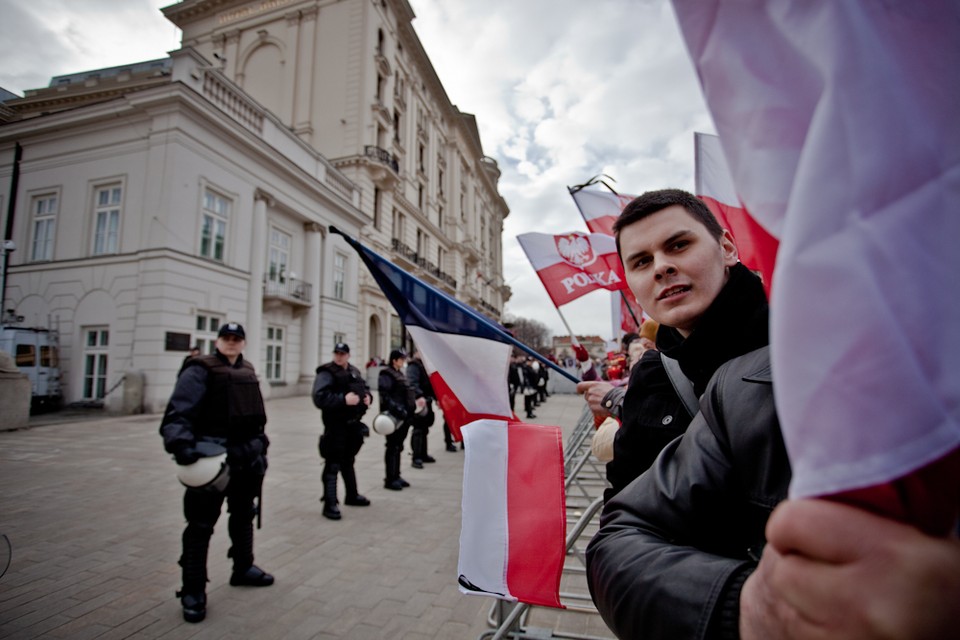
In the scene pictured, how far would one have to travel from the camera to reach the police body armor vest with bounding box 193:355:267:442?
11.3ft

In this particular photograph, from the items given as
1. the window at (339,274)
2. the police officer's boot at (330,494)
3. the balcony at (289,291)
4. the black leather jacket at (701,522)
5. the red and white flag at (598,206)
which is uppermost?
the window at (339,274)

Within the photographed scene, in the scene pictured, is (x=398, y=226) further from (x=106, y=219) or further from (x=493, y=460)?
(x=493, y=460)

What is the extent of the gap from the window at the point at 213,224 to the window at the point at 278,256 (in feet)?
9.05

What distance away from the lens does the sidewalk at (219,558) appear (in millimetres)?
3045

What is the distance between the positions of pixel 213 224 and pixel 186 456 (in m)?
15.1

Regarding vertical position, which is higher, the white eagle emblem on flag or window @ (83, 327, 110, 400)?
the white eagle emblem on flag

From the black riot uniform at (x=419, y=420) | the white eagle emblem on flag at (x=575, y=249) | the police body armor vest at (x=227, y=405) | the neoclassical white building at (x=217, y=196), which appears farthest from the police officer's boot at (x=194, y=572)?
the neoclassical white building at (x=217, y=196)

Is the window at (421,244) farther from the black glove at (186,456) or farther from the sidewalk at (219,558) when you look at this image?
the black glove at (186,456)

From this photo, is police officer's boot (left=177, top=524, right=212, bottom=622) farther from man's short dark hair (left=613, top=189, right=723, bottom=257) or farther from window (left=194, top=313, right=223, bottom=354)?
window (left=194, top=313, right=223, bottom=354)

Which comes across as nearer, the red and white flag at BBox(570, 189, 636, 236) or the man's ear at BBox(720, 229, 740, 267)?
the man's ear at BBox(720, 229, 740, 267)

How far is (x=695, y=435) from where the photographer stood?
100 centimetres

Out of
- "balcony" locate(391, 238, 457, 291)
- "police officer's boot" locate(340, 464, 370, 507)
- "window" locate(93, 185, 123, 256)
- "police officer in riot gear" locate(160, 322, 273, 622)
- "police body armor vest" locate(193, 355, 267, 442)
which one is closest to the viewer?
"police officer in riot gear" locate(160, 322, 273, 622)

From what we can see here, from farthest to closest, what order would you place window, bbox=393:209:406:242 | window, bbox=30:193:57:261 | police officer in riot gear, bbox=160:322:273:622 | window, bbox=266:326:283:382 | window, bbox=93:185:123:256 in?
window, bbox=393:209:406:242, window, bbox=266:326:283:382, window, bbox=30:193:57:261, window, bbox=93:185:123:256, police officer in riot gear, bbox=160:322:273:622

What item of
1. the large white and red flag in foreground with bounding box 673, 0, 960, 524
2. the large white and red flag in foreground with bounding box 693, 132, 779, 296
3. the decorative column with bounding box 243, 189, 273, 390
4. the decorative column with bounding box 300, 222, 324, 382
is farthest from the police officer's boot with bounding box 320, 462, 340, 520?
the decorative column with bounding box 300, 222, 324, 382
